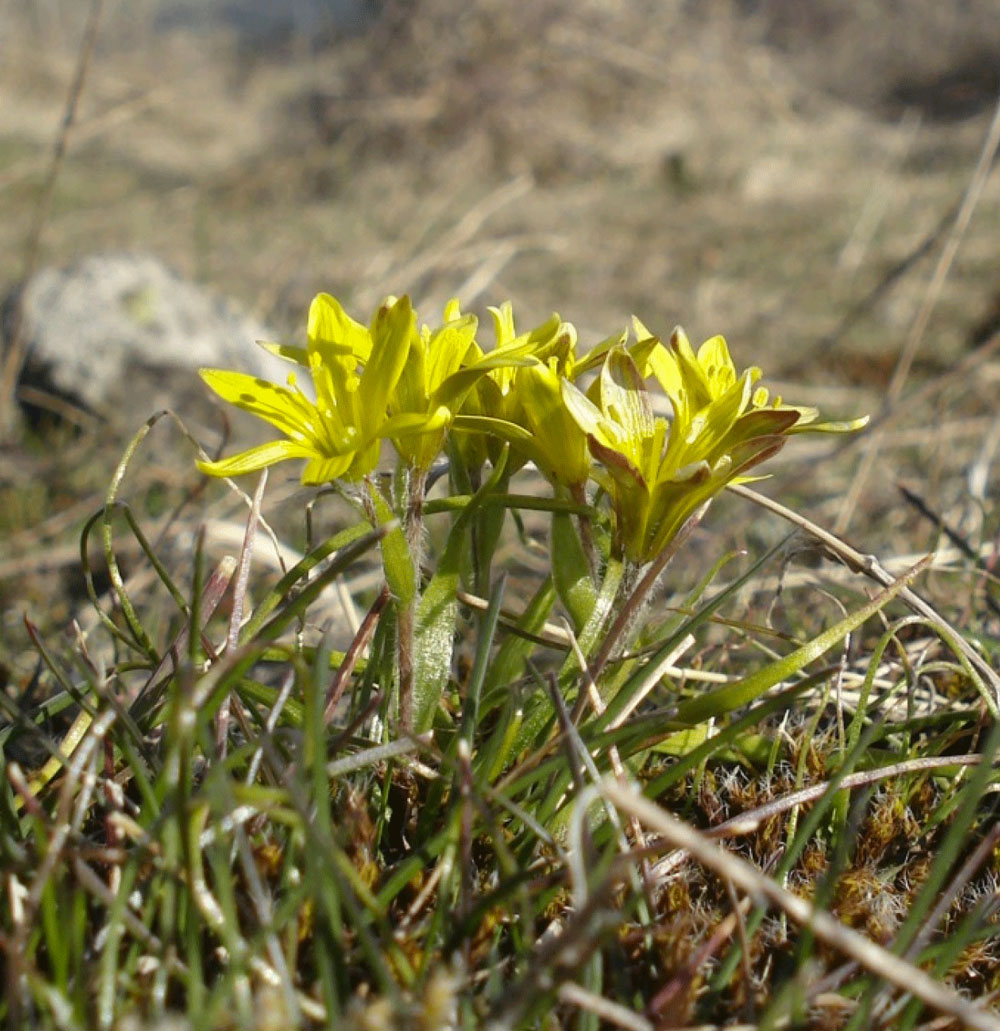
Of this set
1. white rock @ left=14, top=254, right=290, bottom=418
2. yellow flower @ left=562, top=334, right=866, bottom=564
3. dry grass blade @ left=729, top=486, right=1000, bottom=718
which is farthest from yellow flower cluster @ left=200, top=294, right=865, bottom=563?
white rock @ left=14, top=254, right=290, bottom=418

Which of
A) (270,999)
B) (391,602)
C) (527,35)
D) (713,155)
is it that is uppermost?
(527,35)

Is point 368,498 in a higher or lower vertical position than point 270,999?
higher

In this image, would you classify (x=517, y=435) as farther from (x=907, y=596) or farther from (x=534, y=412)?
(x=907, y=596)

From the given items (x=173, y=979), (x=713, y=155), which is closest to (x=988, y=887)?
(x=173, y=979)

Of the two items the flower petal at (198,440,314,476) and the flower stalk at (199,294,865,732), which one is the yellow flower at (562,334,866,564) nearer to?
the flower stalk at (199,294,865,732)

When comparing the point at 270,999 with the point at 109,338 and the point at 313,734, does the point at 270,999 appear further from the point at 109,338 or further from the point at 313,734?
the point at 109,338

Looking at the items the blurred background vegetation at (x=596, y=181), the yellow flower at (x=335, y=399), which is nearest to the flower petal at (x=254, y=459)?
the yellow flower at (x=335, y=399)

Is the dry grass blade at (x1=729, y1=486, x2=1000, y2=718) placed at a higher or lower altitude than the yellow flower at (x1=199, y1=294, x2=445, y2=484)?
lower

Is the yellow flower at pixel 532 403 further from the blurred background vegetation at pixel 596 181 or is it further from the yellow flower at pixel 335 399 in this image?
the blurred background vegetation at pixel 596 181

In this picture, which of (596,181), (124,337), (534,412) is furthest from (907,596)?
(596,181)
